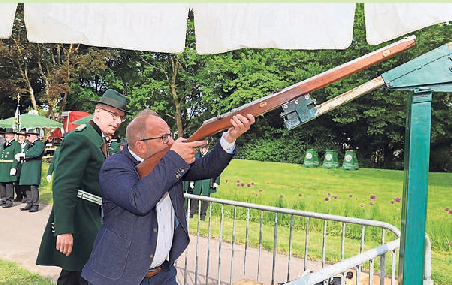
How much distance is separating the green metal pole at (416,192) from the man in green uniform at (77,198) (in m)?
2.33

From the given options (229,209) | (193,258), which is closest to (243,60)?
(229,209)

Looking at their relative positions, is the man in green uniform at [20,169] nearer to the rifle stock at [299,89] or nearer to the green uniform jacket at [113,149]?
the green uniform jacket at [113,149]

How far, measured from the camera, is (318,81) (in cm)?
187

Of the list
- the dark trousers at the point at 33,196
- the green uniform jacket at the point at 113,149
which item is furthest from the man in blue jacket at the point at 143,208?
the dark trousers at the point at 33,196

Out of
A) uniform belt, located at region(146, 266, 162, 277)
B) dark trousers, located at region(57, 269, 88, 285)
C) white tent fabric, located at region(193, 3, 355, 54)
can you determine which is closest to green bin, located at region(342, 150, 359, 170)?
dark trousers, located at region(57, 269, 88, 285)

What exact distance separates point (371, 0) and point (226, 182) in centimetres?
1154

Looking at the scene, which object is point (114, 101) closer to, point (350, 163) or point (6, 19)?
point (6, 19)

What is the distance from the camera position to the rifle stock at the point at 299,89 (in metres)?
1.80

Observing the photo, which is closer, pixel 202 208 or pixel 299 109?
pixel 299 109

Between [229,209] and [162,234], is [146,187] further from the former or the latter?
[229,209]

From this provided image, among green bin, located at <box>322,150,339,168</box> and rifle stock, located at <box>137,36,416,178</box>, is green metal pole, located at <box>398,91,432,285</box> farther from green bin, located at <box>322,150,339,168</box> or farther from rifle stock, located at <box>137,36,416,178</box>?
green bin, located at <box>322,150,339,168</box>

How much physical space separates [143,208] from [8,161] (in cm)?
1094

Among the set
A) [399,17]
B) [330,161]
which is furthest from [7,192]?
[399,17]

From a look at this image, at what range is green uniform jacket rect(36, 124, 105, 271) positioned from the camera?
327 cm
